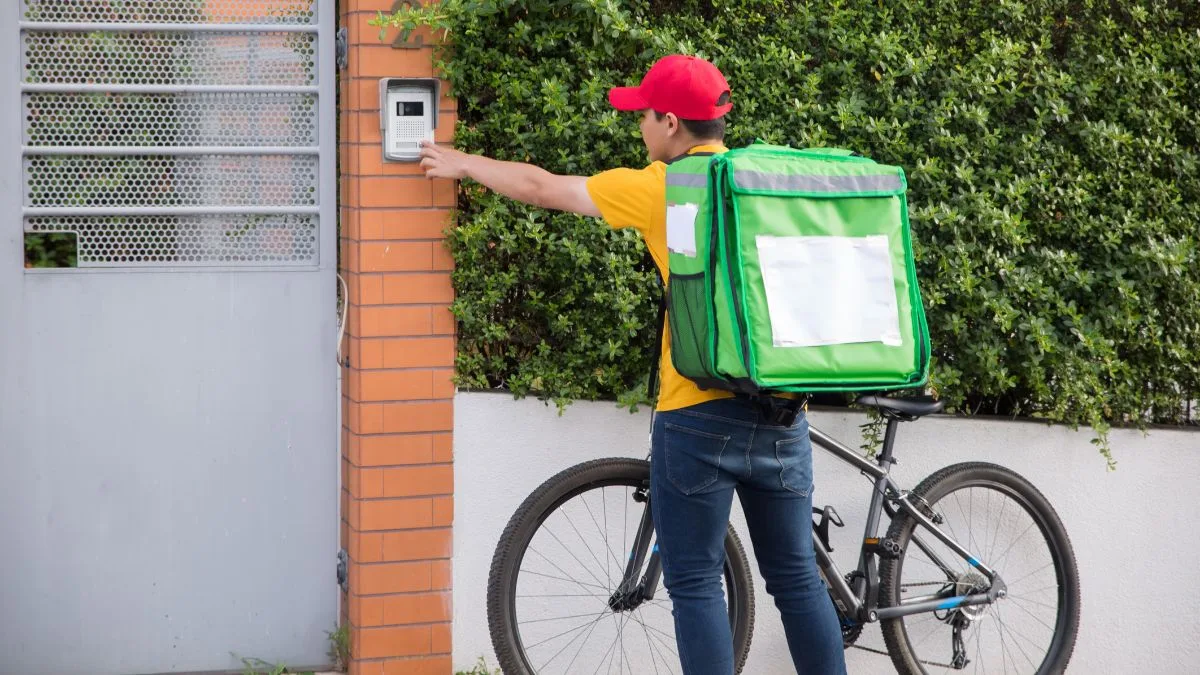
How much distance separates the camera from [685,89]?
349cm

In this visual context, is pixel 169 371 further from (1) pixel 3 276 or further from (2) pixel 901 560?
(2) pixel 901 560

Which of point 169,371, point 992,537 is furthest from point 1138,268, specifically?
point 169,371

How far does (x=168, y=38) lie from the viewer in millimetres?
4375

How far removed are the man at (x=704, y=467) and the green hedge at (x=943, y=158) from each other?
75 centimetres

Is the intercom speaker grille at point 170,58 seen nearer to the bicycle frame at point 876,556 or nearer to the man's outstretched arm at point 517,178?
the man's outstretched arm at point 517,178

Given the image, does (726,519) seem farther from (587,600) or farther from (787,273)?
(587,600)

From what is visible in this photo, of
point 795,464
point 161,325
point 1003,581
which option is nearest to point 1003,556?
point 1003,581

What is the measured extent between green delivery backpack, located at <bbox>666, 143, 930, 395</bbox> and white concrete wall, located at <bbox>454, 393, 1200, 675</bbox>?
1.20 metres

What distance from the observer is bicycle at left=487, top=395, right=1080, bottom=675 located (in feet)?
13.5

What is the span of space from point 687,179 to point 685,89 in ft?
0.89

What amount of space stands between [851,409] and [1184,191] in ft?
4.61

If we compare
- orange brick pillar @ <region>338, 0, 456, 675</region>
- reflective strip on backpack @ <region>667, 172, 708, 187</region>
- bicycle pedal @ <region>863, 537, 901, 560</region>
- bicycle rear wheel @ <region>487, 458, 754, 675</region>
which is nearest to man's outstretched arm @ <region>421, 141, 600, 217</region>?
orange brick pillar @ <region>338, 0, 456, 675</region>

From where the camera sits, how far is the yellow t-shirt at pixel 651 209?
355cm

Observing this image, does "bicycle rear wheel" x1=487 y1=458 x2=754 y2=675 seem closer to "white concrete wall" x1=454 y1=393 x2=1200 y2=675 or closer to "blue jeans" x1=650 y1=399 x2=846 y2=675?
"white concrete wall" x1=454 y1=393 x2=1200 y2=675
